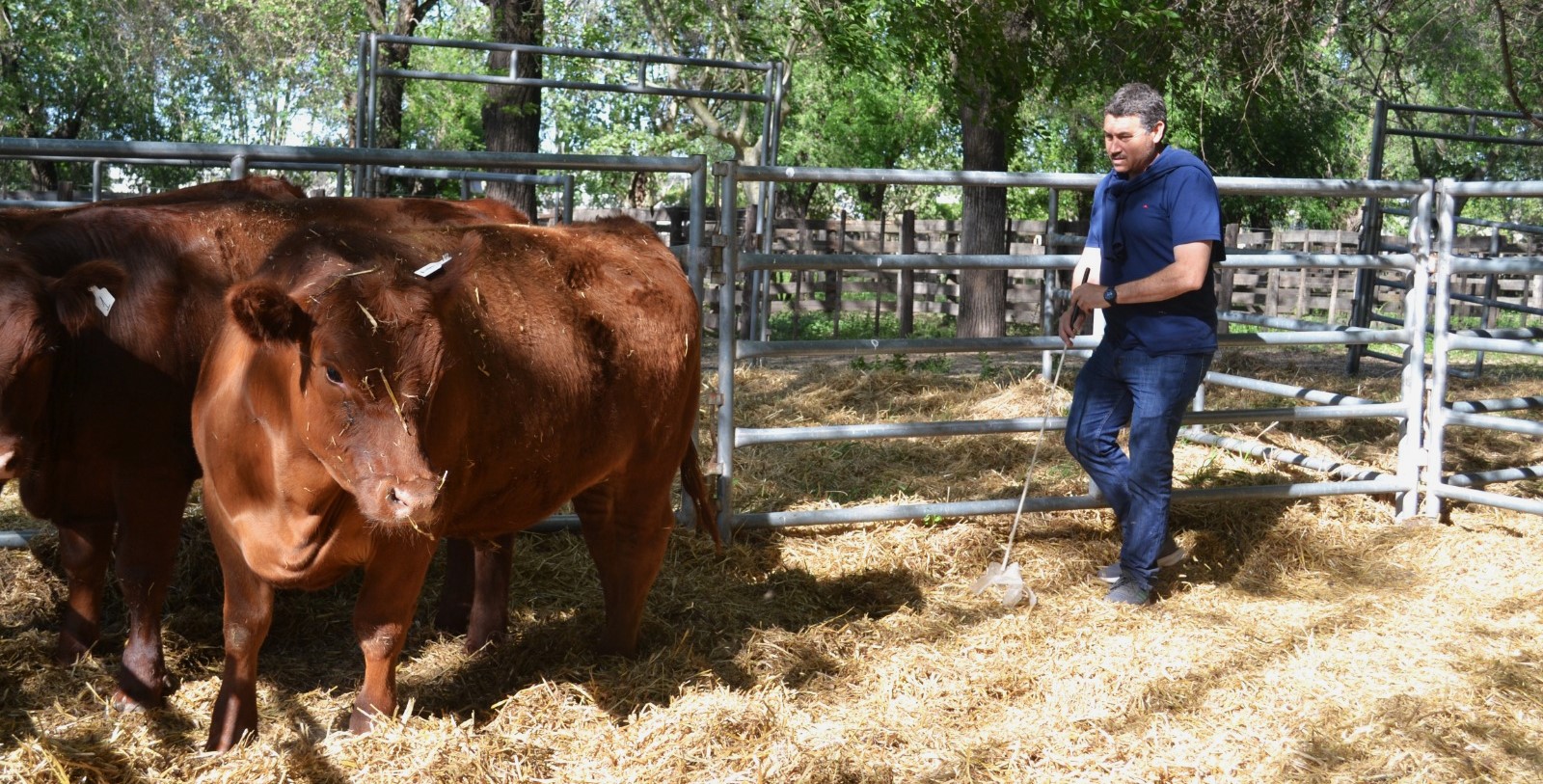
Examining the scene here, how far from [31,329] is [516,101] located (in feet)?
31.5

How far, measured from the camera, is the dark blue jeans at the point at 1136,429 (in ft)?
15.8

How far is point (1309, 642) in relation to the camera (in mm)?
4586

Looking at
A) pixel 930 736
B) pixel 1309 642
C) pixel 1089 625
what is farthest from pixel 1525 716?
pixel 930 736

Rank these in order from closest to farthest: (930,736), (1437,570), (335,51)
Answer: (930,736)
(1437,570)
(335,51)

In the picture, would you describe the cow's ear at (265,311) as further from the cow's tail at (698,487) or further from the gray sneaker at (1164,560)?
the gray sneaker at (1164,560)

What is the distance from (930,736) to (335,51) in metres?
13.9

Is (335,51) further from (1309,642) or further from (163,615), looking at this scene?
(1309,642)

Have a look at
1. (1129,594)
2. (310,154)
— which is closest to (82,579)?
(310,154)

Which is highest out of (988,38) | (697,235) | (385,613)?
(988,38)

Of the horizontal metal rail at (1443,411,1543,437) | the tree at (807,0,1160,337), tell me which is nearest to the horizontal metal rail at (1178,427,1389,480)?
the horizontal metal rail at (1443,411,1543,437)

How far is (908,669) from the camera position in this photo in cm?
429

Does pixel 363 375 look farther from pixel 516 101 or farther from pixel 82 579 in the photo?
pixel 516 101

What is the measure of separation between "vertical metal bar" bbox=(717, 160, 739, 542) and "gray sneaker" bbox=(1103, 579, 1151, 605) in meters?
1.61

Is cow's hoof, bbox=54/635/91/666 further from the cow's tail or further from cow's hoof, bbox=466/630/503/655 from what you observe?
the cow's tail
